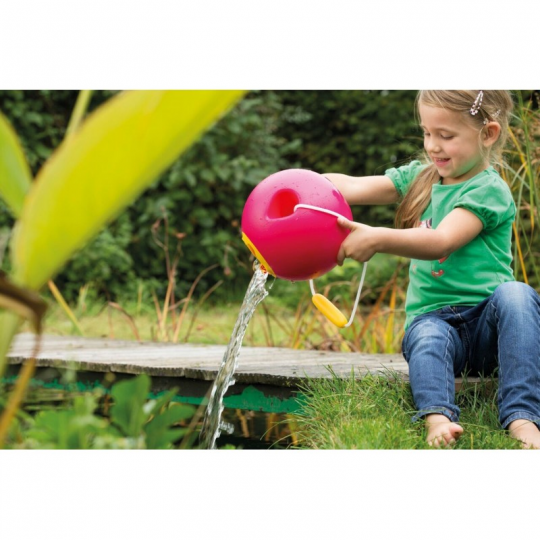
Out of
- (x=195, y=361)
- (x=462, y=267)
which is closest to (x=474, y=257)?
(x=462, y=267)

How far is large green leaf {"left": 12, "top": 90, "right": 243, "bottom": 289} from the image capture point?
21.7 inches

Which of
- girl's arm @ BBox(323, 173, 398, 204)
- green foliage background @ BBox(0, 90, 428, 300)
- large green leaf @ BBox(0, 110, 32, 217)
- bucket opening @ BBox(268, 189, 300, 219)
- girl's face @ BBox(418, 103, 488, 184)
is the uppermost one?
green foliage background @ BBox(0, 90, 428, 300)

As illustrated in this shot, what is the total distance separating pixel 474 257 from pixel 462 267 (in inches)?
2.1

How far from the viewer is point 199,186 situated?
657 centimetres

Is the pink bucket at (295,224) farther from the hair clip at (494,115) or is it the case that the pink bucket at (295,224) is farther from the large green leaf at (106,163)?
the large green leaf at (106,163)

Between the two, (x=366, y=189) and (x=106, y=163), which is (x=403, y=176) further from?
(x=106, y=163)

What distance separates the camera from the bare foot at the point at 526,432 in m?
2.00


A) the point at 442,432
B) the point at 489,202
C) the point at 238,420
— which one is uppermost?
the point at 489,202

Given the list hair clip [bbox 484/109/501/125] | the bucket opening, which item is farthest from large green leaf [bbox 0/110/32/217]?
hair clip [bbox 484/109/501/125]

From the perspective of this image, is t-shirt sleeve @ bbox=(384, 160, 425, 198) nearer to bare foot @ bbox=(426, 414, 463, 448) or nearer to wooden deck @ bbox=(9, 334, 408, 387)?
wooden deck @ bbox=(9, 334, 408, 387)

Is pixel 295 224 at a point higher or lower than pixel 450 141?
lower

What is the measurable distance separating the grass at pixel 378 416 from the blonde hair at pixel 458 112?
648 mm

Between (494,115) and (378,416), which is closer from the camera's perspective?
(378,416)

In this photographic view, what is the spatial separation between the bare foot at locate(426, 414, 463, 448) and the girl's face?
0.91 metres
